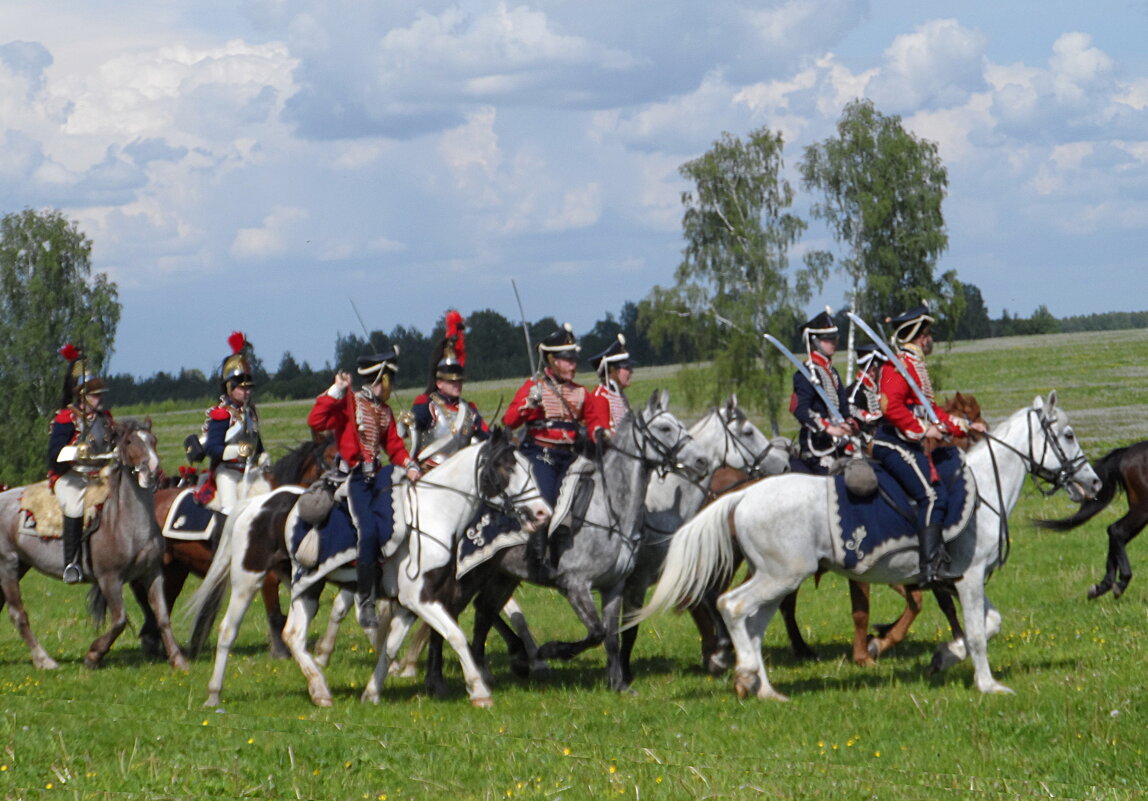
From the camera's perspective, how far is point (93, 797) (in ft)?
23.0

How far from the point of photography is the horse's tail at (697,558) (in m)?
10.2

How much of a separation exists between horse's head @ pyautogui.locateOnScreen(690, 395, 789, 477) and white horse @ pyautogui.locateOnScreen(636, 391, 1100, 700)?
1.95 m

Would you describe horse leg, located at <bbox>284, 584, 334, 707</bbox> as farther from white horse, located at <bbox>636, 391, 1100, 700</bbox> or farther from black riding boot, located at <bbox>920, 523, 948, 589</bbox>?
black riding boot, located at <bbox>920, 523, 948, 589</bbox>

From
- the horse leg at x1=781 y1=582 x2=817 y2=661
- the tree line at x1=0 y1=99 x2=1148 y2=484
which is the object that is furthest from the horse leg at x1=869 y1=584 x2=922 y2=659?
the tree line at x1=0 y1=99 x2=1148 y2=484

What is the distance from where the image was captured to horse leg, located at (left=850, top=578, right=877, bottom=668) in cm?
1145

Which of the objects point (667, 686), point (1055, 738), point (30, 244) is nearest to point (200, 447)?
point (667, 686)

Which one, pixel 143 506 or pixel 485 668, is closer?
pixel 485 668

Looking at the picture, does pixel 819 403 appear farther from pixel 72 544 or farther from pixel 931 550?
pixel 72 544

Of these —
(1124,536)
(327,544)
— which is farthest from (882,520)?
(1124,536)

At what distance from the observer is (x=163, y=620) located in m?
13.1

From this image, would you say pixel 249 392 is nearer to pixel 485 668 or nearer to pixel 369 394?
pixel 369 394

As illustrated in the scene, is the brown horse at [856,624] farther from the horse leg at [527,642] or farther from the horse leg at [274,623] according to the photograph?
the horse leg at [274,623]

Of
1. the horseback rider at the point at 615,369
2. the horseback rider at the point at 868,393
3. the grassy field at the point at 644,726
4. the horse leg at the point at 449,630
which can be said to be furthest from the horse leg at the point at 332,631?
the horseback rider at the point at 868,393

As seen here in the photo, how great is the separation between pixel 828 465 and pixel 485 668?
3.48m
